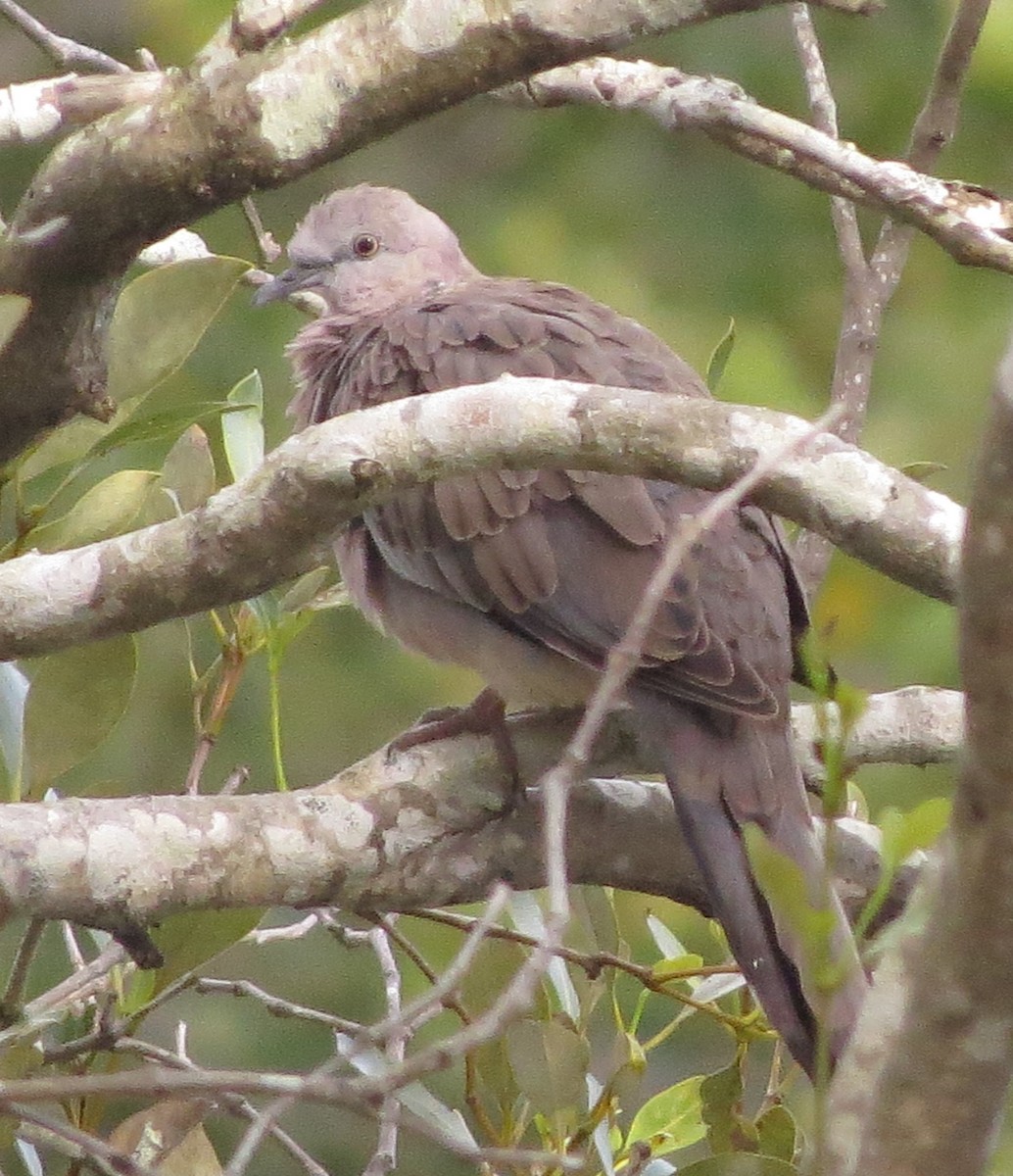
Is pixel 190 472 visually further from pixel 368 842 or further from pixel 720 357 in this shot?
pixel 720 357

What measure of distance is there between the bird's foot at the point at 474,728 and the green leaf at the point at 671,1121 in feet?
1.68

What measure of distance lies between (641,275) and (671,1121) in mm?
3881

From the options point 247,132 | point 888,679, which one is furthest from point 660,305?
point 247,132

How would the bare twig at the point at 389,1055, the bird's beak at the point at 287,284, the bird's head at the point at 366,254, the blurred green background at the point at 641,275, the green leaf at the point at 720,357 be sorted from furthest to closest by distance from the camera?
1. the blurred green background at the point at 641,275
2. the bird's head at the point at 366,254
3. the bird's beak at the point at 287,284
4. the green leaf at the point at 720,357
5. the bare twig at the point at 389,1055

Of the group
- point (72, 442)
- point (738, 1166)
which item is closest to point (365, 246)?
point (72, 442)

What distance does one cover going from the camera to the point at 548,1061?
2.42 m

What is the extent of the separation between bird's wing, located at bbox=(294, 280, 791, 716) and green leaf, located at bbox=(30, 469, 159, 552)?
2.09ft

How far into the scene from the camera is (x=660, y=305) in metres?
5.91

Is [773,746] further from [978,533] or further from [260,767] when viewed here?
[260,767]

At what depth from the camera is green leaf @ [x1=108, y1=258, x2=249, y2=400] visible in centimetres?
260

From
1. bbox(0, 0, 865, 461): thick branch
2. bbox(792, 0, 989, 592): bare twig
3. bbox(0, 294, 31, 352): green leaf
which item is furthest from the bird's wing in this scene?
bbox(0, 294, 31, 352): green leaf

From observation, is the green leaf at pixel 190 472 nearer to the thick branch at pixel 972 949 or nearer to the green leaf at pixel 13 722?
the green leaf at pixel 13 722

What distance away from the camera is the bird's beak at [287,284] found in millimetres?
3975

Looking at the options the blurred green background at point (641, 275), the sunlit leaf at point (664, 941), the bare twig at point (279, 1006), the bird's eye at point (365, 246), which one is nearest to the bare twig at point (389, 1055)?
the bare twig at point (279, 1006)
